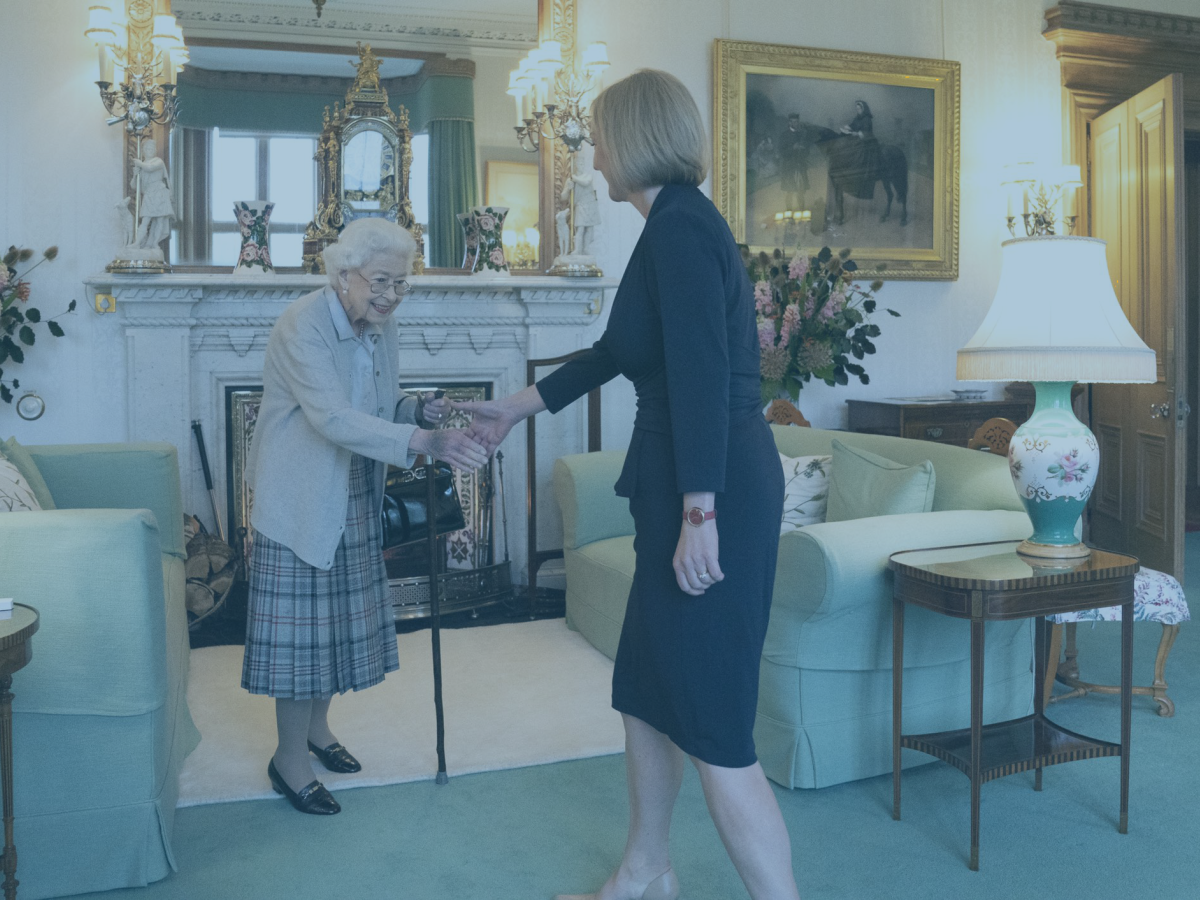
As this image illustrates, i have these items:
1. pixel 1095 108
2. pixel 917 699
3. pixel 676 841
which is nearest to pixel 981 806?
pixel 917 699

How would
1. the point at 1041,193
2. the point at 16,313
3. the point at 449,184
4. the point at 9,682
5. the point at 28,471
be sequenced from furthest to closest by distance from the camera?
the point at 1041,193
the point at 449,184
the point at 16,313
the point at 28,471
the point at 9,682

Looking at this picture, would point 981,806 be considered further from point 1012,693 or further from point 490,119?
point 490,119

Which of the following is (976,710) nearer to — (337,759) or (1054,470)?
(1054,470)

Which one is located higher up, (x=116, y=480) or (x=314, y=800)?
(x=116, y=480)

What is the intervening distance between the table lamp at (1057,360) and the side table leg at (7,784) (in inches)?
86.7

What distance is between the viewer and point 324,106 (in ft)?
15.8

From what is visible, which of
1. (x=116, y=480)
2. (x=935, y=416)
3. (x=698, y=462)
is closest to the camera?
(x=698, y=462)

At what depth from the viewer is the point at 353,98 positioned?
4809mm

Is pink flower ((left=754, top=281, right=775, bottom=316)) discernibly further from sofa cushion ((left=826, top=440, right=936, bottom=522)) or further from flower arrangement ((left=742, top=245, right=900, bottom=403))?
sofa cushion ((left=826, top=440, right=936, bottom=522))

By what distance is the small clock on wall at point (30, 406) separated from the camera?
451cm

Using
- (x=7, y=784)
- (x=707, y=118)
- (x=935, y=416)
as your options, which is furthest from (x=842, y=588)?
(x=707, y=118)

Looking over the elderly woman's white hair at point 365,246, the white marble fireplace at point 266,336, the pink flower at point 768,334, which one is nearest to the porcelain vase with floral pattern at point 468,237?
the white marble fireplace at point 266,336

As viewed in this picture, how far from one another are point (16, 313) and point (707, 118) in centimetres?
317

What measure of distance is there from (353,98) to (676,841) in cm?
362
